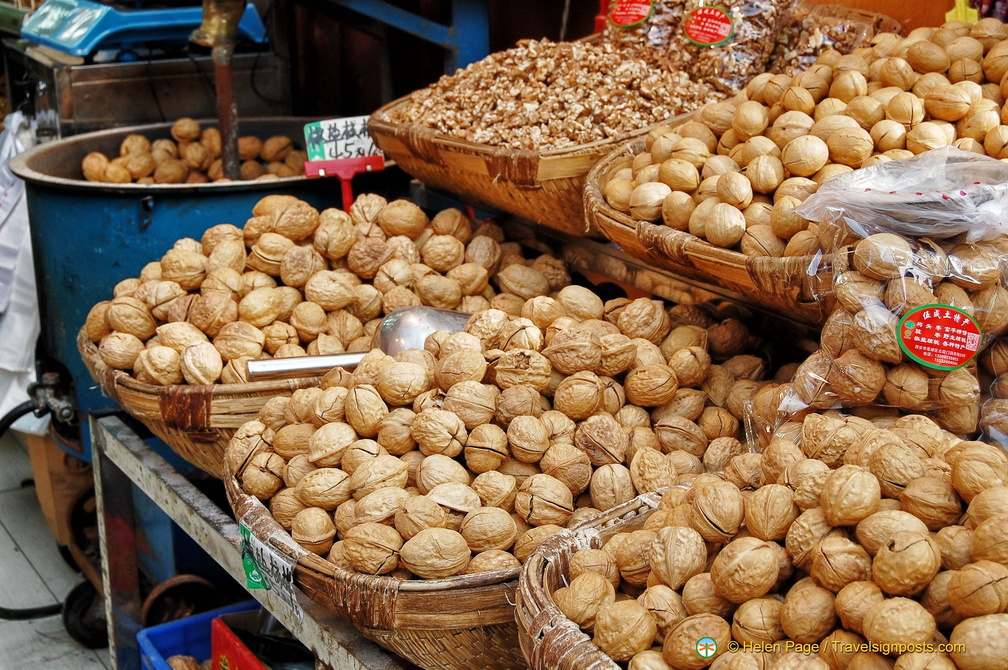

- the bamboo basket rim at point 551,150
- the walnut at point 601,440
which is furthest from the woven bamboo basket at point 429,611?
the bamboo basket rim at point 551,150

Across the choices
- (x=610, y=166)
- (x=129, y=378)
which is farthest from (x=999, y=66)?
(x=129, y=378)

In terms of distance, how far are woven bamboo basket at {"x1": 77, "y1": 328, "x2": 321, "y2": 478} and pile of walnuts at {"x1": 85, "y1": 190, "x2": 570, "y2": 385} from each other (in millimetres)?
64

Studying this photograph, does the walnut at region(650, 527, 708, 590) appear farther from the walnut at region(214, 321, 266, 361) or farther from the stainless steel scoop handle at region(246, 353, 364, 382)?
the walnut at region(214, 321, 266, 361)

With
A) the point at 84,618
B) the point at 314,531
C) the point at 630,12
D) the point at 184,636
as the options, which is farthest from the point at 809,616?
the point at 84,618

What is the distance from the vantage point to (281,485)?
5.48 ft

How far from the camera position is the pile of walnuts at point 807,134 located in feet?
5.46

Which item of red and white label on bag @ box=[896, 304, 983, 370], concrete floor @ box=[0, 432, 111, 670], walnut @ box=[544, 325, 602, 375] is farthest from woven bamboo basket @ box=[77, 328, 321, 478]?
concrete floor @ box=[0, 432, 111, 670]

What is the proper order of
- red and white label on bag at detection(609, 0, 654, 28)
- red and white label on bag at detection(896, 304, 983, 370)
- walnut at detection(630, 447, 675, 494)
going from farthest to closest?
red and white label on bag at detection(609, 0, 654, 28) → walnut at detection(630, 447, 675, 494) → red and white label on bag at detection(896, 304, 983, 370)

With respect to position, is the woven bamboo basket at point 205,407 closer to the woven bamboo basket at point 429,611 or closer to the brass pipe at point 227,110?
the woven bamboo basket at point 429,611

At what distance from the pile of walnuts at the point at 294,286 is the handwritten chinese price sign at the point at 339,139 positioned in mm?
311

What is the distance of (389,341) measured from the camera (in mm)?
2037

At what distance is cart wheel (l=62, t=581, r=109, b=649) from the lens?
119 inches

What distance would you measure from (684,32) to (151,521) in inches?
80.1

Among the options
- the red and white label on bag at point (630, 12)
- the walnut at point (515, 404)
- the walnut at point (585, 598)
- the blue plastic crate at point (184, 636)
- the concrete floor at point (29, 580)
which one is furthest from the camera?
the concrete floor at point (29, 580)
